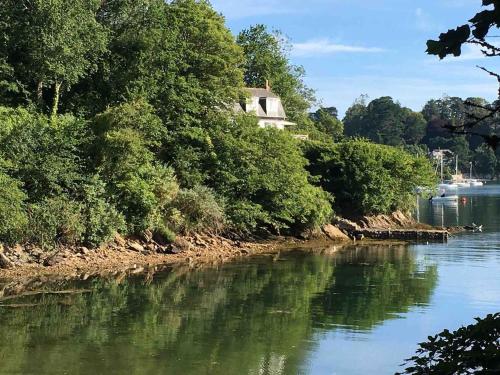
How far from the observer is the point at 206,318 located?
853 inches

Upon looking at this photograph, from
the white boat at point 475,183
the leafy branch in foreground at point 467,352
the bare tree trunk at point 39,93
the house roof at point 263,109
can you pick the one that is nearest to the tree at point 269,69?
the house roof at point 263,109

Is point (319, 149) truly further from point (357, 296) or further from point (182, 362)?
point (182, 362)

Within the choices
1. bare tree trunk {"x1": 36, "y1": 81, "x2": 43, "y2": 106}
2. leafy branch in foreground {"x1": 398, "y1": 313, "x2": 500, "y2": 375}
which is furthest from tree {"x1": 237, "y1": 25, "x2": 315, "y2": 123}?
leafy branch in foreground {"x1": 398, "y1": 313, "x2": 500, "y2": 375}

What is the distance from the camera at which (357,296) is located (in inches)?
1030

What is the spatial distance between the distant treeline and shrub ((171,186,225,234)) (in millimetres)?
66

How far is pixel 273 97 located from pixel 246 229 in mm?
21550

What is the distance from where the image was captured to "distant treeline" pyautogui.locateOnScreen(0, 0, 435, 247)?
31.5 meters

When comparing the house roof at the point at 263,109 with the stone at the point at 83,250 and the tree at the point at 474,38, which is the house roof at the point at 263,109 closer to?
the stone at the point at 83,250

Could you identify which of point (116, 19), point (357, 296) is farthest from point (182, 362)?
point (116, 19)

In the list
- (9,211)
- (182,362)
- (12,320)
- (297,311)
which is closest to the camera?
(182,362)

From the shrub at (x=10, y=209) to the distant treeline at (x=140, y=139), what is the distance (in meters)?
0.08

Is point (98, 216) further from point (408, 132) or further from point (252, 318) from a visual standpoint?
point (408, 132)

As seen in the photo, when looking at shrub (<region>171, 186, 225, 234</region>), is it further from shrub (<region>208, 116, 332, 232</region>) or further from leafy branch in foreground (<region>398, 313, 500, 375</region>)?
leafy branch in foreground (<region>398, 313, 500, 375</region>)

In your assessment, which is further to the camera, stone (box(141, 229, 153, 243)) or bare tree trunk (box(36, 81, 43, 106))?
bare tree trunk (box(36, 81, 43, 106))
